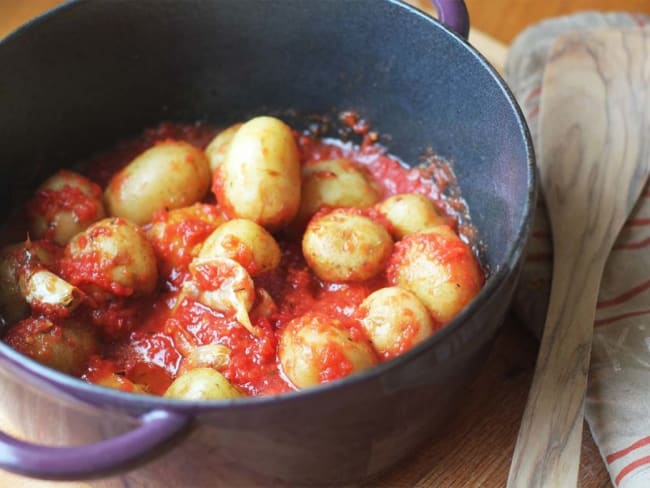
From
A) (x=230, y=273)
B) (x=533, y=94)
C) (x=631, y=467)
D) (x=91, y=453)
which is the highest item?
(x=91, y=453)

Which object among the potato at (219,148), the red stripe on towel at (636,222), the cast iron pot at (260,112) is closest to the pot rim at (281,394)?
the cast iron pot at (260,112)

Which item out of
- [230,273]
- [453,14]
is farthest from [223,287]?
[453,14]

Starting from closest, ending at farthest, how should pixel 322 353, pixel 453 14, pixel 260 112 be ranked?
pixel 322 353
pixel 453 14
pixel 260 112

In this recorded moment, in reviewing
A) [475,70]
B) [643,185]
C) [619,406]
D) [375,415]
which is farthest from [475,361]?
A: [643,185]

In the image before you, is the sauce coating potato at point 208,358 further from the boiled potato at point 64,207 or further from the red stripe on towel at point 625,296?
the red stripe on towel at point 625,296

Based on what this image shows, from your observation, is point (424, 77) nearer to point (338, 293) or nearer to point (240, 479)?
Answer: point (338, 293)

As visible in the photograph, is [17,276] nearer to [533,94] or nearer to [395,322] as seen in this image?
[395,322]

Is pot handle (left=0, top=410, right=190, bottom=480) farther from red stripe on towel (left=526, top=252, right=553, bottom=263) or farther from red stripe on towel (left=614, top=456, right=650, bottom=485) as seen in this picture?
red stripe on towel (left=526, top=252, right=553, bottom=263)

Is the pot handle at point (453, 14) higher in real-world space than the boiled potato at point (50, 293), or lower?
higher
